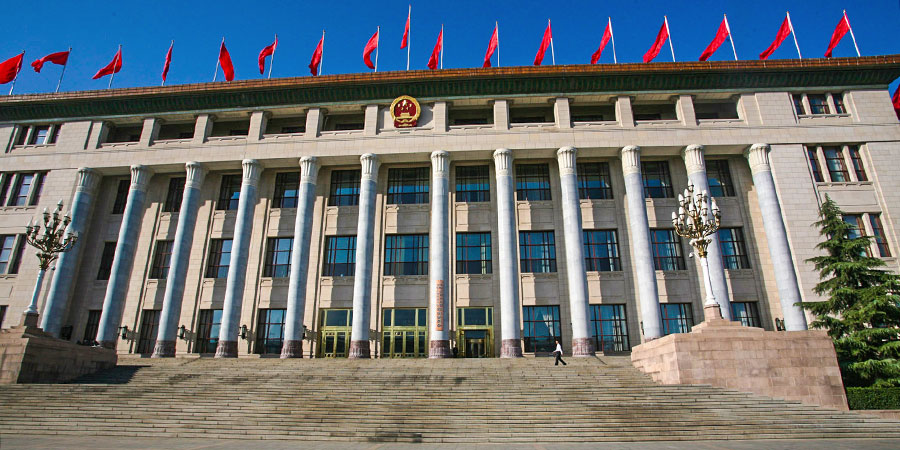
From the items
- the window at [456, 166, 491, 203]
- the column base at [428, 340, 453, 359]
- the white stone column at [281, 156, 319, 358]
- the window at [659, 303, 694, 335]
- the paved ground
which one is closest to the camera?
the paved ground

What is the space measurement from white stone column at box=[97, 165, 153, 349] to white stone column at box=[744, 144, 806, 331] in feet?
114

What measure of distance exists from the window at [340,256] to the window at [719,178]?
2113 cm

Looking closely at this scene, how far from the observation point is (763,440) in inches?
483

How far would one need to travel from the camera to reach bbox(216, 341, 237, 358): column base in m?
25.0

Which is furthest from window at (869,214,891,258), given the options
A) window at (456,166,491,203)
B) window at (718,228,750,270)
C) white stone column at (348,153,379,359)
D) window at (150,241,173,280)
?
window at (150,241,173,280)

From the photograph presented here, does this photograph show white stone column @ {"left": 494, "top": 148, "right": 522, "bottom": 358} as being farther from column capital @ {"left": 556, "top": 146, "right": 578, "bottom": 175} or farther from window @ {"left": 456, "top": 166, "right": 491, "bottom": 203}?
column capital @ {"left": 556, "top": 146, "right": 578, "bottom": 175}

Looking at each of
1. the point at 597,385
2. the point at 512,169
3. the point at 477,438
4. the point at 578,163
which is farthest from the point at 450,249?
the point at 477,438

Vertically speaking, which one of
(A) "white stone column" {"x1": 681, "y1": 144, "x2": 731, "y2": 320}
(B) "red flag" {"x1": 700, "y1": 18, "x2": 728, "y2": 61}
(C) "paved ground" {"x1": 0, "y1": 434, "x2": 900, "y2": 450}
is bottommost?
(C) "paved ground" {"x1": 0, "y1": 434, "x2": 900, "y2": 450}

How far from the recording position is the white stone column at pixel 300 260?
990 inches

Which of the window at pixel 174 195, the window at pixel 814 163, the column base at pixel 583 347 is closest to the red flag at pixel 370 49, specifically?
the window at pixel 174 195

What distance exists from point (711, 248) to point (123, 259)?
32.2 metres

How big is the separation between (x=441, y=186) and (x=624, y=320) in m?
12.4

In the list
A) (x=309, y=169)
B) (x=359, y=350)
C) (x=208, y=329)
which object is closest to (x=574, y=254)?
(x=359, y=350)

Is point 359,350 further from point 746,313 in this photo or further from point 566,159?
point 746,313
